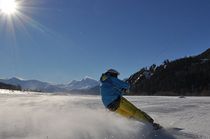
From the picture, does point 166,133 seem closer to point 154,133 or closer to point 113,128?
point 154,133

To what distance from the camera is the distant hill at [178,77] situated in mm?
116988

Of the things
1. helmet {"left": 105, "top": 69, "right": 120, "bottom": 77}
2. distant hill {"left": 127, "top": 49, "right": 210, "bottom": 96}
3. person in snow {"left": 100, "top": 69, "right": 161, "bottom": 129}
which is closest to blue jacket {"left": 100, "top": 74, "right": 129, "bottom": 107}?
person in snow {"left": 100, "top": 69, "right": 161, "bottom": 129}

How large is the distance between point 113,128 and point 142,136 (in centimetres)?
107

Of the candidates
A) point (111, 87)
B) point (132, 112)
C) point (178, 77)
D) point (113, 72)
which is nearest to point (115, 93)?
point (111, 87)

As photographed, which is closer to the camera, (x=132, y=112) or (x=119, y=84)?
(x=132, y=112)

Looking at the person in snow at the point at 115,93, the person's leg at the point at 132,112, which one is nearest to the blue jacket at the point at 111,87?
the person in snow at the point at 115,93

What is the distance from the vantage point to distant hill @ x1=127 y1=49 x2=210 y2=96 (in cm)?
11699

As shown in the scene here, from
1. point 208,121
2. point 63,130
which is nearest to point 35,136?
point 63,130

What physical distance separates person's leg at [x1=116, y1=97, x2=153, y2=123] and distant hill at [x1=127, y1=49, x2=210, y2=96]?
98.6m

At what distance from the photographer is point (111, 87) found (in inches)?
427

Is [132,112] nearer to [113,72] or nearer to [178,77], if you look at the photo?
[113,72]

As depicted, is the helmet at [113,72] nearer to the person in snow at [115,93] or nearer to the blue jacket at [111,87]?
the person in snow at [115,93]

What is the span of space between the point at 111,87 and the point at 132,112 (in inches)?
42.2

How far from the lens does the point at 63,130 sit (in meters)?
8.66
